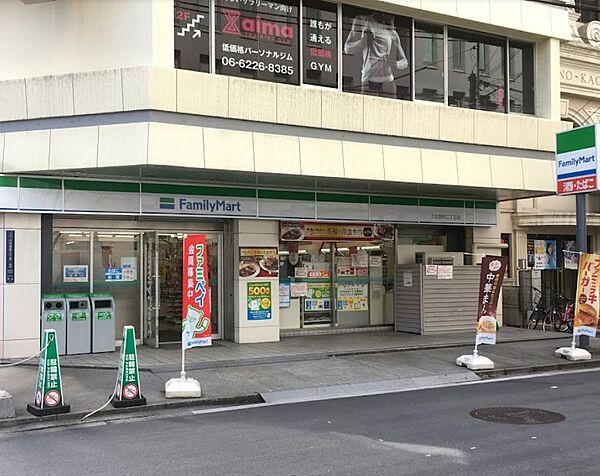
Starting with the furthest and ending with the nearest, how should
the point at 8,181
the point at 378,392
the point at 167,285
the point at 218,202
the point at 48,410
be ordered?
the point at 167,285, the point at 218,202, the point at 8,181, the point at 378,392, the point at 48,410

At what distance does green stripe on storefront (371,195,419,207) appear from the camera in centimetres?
1549

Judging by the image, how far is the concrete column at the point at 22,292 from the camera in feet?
39.3

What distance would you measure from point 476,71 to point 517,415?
9.66 meters

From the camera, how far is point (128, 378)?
8953mm

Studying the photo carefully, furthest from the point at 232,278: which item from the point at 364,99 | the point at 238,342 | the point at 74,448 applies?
the point at 74,448

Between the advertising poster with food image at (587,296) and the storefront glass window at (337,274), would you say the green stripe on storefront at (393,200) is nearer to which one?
the storefront glass window at (337,274)

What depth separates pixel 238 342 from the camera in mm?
14227

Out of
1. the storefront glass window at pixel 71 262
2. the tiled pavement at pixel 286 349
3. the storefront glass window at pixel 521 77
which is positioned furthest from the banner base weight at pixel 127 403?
the storefront glass window at pixel 521 77

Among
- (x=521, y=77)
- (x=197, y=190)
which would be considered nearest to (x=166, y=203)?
(x=197, y=190)

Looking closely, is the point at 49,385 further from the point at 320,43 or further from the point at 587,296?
the point at 587,296

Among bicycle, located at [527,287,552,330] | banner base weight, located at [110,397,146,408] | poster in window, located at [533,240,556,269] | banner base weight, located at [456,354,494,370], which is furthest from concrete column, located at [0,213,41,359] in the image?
poster in window, located at [533,240,556,269]

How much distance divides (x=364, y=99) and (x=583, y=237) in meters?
5.60

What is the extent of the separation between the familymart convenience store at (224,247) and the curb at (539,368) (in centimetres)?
481

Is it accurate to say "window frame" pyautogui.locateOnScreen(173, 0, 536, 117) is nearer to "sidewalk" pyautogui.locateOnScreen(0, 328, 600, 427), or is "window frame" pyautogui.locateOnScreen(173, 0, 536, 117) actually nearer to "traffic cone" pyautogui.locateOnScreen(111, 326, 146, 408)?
"sidewalk" pyautogui.locateOnScreen(0, 328, 600, 427)
